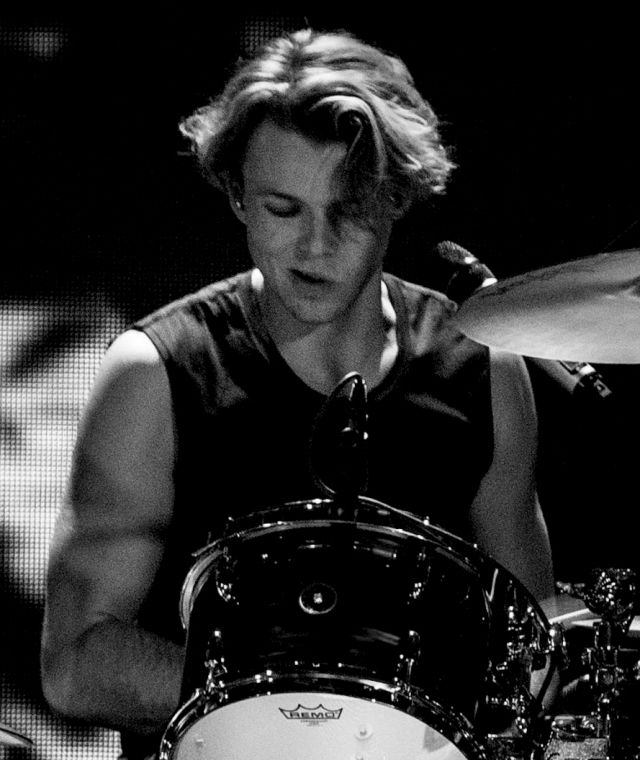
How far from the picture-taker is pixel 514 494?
2283mm

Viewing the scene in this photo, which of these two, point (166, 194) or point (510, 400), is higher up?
point (166, 194)

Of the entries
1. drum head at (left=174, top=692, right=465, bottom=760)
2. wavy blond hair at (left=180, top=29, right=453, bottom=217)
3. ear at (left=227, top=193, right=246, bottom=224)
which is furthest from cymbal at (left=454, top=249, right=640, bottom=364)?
ear at (left=227, top=193, right=246, bottom=224)

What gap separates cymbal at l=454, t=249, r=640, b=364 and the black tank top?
452mm

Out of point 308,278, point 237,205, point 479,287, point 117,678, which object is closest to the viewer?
point 117,678

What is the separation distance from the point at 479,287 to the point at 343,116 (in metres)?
0.40

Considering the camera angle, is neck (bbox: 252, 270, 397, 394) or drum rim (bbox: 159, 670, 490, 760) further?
neck (bbox: 252, 270, 397, 394)

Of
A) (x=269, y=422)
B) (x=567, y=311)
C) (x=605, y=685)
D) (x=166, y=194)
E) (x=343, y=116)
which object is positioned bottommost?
(x=605, y=685)

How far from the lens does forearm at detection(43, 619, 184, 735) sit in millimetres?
1765

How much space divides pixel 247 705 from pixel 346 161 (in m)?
0.97

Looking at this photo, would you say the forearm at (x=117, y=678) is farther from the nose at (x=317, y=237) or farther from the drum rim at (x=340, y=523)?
the nose at (x=317, y=237)

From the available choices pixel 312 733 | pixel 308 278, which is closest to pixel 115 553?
pixel 308 278

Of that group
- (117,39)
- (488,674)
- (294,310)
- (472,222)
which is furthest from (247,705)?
(117,39)

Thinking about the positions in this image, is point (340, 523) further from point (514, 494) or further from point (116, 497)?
point (514, 494)

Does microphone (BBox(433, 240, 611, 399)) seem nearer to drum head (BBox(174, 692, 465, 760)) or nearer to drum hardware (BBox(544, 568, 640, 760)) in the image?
drum hardware (BBox(544, 568, 640, 760))
